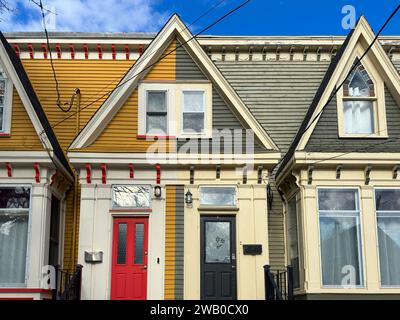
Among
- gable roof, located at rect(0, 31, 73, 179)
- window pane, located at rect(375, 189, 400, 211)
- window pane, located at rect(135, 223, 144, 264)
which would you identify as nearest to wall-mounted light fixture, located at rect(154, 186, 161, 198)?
window pane, located at rect(135, 223, 144, 264)

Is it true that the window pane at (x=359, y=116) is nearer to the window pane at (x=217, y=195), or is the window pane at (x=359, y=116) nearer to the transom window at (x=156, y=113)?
the window pane at (x=217, y=195)

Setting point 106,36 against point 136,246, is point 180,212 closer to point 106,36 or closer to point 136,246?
point 136,246

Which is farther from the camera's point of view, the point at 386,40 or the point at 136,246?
the point at 386,40

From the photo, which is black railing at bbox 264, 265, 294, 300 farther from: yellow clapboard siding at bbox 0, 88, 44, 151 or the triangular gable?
yellow clapboard siding at bbox 0, 88, 44, 151

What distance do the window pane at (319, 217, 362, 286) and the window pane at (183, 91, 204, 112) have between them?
4.11 metres

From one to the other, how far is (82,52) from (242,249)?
→ 771cm

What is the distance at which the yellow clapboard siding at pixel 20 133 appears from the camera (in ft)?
50.7

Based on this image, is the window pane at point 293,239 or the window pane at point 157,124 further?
the window pane at point 157,124

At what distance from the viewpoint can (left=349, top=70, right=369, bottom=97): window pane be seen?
1611 cm

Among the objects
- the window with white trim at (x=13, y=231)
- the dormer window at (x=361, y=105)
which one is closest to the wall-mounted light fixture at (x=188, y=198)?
the window with white trim at (x=13, y=231)

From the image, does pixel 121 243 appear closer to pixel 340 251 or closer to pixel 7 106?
pixel 7 106

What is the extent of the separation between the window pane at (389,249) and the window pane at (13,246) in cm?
820
